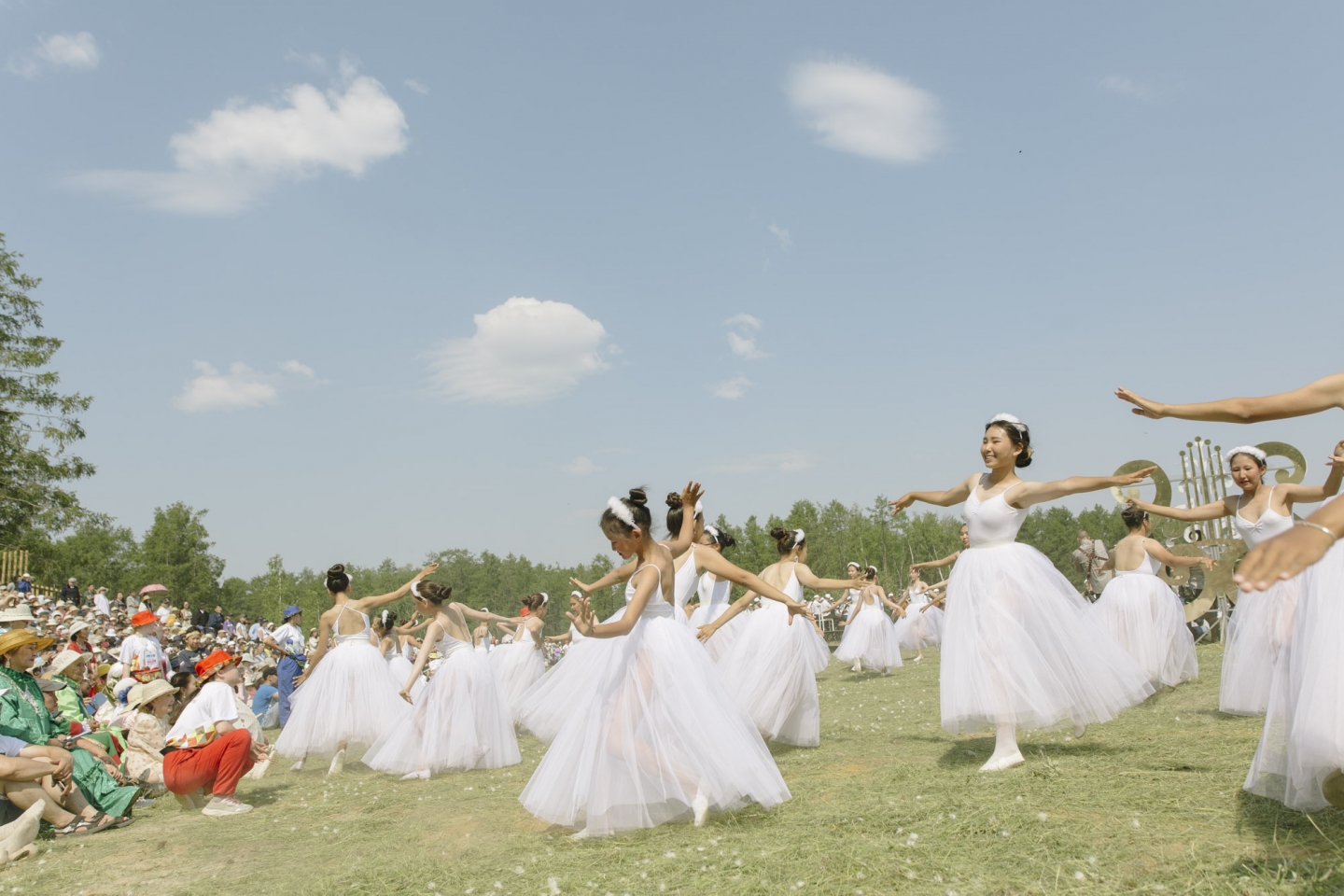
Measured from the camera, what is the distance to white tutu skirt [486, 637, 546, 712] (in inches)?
609

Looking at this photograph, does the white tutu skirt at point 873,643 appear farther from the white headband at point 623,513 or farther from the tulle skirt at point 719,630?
the white headband at point 623,513

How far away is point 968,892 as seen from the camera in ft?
14.0

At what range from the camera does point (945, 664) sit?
7297mm

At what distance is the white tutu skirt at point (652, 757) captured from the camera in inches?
233

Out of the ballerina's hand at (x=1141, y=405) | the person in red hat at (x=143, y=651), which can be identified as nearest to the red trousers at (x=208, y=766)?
the person in red hat at (x=143, y=651)

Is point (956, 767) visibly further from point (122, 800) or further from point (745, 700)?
point (122, 800)

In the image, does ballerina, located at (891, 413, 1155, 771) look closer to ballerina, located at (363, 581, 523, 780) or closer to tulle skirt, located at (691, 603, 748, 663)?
tulle skirt, located at (691, 603, 748, 663)

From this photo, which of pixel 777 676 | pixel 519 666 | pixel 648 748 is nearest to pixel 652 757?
pixel 648 748

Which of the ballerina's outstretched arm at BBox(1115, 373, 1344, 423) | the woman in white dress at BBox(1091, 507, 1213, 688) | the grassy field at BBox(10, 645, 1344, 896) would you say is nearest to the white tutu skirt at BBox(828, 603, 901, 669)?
the woman in white dress at BBox(1091, 507, 1213, 688)

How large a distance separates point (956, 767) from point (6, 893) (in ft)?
22.3

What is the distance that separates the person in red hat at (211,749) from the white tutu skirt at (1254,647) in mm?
9179

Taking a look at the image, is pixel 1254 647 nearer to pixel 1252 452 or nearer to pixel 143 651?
pixel 1252 452

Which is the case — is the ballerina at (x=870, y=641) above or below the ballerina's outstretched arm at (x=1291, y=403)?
below

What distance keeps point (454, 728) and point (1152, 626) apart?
832cm
